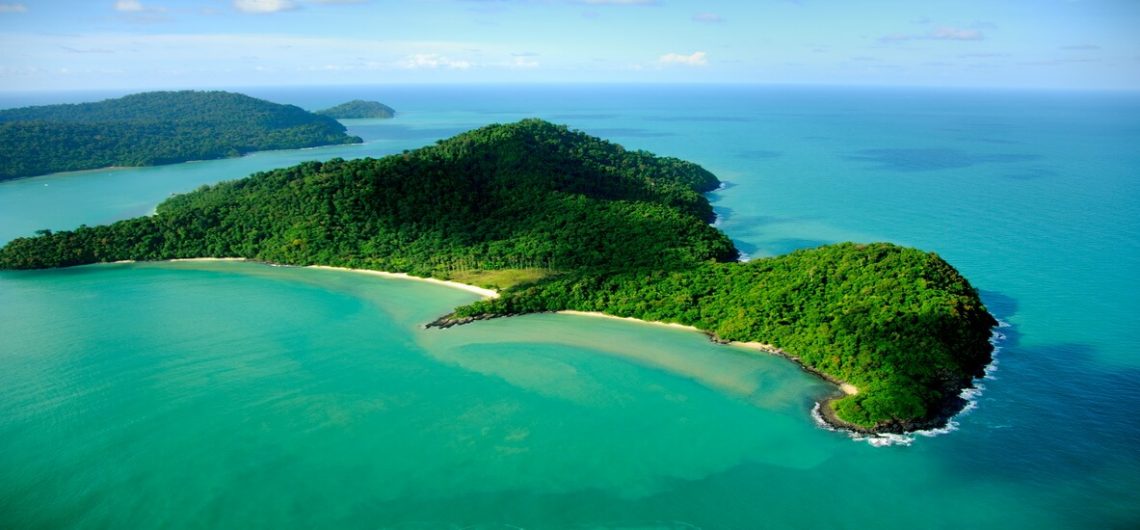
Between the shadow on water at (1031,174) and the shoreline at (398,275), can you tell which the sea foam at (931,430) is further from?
the shadow on water at (1031,174)

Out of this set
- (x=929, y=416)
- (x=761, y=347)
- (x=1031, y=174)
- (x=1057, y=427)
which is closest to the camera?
(x=1057, y=427)

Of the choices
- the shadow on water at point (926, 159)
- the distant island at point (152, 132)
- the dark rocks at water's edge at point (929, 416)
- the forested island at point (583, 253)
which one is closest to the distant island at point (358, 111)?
the distant island at point (152, 132)

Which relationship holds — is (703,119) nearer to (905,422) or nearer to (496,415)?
(905,422)

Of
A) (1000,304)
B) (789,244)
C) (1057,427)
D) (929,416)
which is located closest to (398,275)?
(789,244)

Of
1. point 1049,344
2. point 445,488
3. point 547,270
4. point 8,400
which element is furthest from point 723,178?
point 8,400

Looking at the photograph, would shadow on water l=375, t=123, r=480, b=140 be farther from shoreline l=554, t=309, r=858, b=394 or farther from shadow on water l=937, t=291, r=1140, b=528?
shadow on water l=937, t=291, r=1140, b=528

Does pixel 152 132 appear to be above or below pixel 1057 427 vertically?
above

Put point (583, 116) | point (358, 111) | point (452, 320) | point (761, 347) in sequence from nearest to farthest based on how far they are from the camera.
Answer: point (761, 347)
point (452, 320)
point (358, 111)
point (583, 116)
